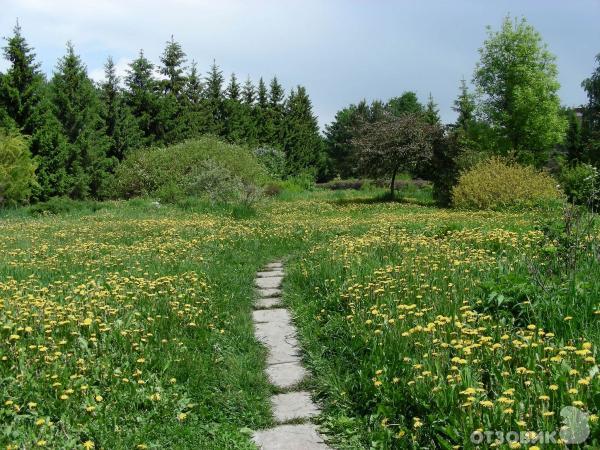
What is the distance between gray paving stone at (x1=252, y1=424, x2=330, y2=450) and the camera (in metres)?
3.93

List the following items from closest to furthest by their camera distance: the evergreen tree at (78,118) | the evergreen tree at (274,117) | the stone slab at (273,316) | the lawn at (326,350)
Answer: the lawn at (326,350)
the stone slab at (273,316)
the evergreen tree at (78,118)
the evergreen tree at (274,117)

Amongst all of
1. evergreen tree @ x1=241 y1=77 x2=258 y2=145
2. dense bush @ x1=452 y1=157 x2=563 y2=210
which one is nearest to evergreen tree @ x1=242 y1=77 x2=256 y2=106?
evergreen tree @ x1=241 y1=77 x2=258 y2=145

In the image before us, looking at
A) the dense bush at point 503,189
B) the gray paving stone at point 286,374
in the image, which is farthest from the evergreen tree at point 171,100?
the gray paving stone at point 286,374

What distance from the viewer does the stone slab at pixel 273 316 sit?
21.9 ft

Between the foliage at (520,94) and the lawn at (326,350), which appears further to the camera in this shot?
the foliage at (520,94)

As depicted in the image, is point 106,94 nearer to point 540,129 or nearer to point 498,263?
point 540,129

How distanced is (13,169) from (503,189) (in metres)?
19.5

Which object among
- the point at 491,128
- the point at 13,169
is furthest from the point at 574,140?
the point at 13,169

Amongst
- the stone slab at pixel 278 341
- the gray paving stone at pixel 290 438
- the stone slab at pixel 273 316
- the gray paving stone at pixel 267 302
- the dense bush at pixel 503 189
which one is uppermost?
the dense bush at pixel 503 189

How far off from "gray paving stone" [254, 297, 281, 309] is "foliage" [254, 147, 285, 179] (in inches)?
1417

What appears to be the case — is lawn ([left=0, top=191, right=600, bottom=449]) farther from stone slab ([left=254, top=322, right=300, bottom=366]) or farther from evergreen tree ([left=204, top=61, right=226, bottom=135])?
evergreen tree ([left=204, top=61, right=226, bottom=135])

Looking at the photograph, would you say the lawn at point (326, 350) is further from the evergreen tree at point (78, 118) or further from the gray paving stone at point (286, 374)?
the evergreen tree at point (78, 118)

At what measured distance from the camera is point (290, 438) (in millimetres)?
4059

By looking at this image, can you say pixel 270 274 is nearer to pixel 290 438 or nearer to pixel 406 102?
pixel 290 438
